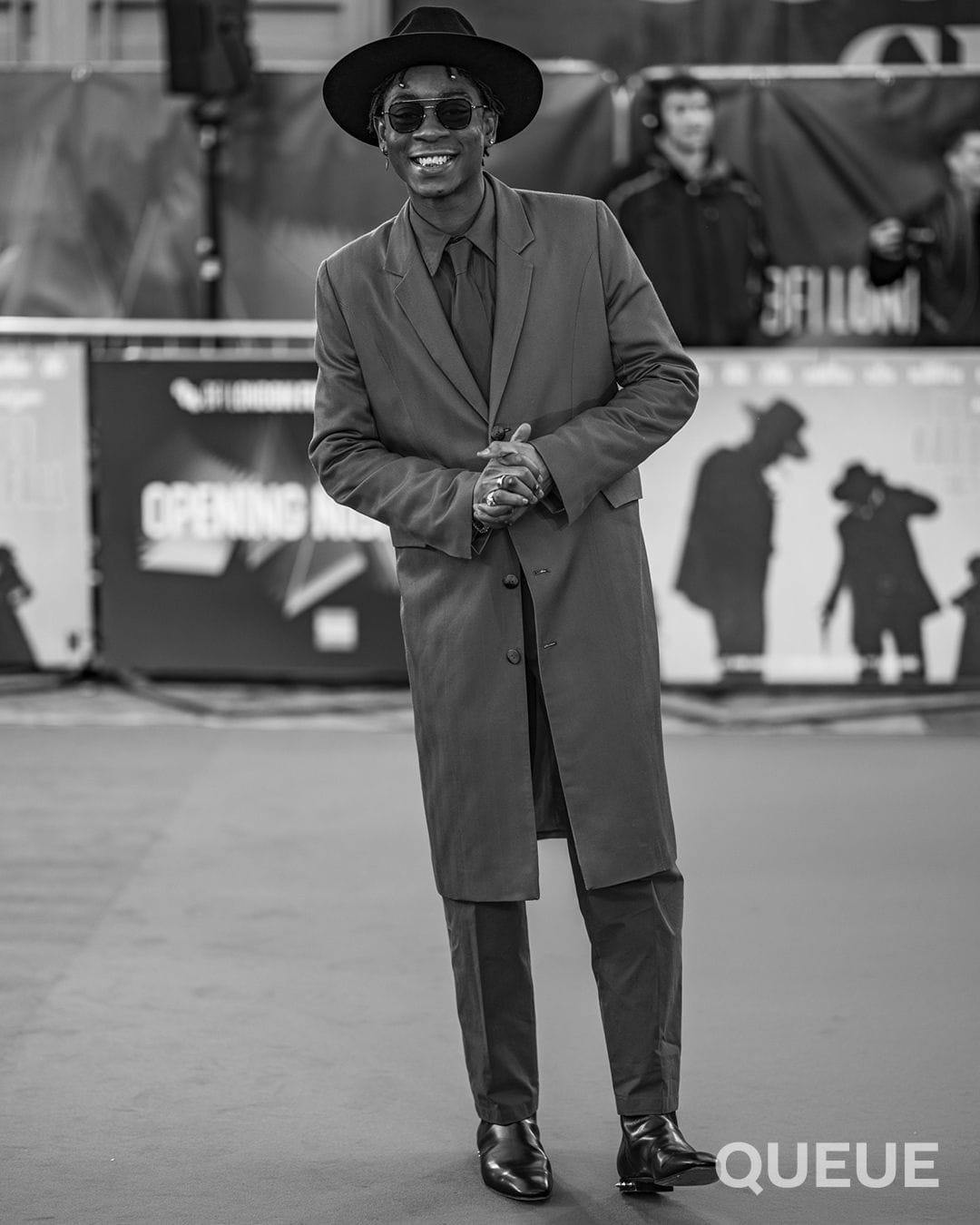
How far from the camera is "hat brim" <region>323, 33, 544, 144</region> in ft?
9.41

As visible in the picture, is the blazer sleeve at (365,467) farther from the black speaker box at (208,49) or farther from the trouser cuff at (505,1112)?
the black speaker box at (208,49)

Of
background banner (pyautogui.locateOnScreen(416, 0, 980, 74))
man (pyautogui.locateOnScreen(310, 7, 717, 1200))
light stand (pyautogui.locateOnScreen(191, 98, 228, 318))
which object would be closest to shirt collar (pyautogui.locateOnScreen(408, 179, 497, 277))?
man (pyautogui.locateOnScreen(310, 7, 717, 1200))

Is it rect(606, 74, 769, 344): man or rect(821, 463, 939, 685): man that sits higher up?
rect(606, 74, 769, 344): man

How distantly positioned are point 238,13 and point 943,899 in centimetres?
500

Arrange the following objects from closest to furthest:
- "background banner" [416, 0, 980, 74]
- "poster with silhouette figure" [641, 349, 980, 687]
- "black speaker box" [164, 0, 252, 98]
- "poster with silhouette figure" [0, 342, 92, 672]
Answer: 1. "poster with silhouette figure" [641, 349, 980, 687]
2. "black speaker box" [164, 0, 252, 98]
3. "poster with silhouette figure" [0, 342, 92, 672]
4. "background banner" [416, 0, 980, 74]

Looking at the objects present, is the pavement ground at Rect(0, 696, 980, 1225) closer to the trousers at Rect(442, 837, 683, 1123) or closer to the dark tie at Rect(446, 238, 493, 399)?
the trousers at Rect(442, 837, 683, 1123)

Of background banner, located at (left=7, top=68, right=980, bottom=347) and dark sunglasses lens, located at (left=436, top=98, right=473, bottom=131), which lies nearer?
dark sunglasses lens, located at (left=436, top=98, right=473, bottom=131)

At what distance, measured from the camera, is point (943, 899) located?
473 cm

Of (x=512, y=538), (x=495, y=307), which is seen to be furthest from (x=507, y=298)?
(x=512, y=538)

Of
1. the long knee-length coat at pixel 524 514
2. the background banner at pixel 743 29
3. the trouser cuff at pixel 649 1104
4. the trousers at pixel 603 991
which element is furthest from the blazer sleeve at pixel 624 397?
the background banner at pixel 743 29

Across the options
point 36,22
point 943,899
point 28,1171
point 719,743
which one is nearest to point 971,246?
point 719,743

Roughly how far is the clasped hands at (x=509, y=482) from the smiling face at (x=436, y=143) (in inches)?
16.4

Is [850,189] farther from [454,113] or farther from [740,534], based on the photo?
[454,113]

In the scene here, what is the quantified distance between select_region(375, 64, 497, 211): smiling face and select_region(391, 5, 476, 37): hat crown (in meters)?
0.06
